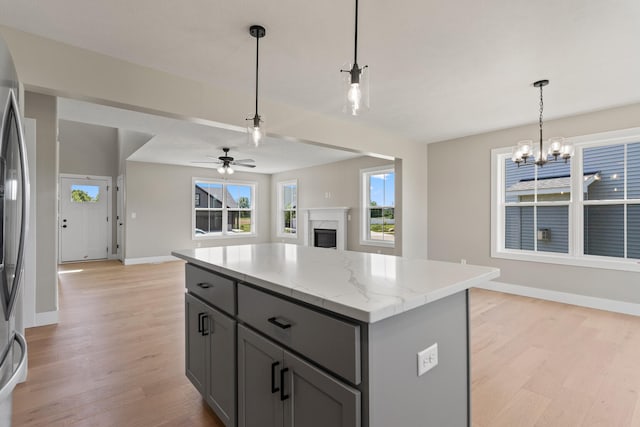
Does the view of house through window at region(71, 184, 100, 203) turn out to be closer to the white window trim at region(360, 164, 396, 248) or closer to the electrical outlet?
the white window trim at region(360, 164, 396, 248)

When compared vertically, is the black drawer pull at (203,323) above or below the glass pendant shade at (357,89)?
below

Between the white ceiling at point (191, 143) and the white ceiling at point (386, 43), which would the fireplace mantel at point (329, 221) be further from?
the white ceiling at point (386, 43)

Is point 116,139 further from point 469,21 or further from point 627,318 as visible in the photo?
point 627,318

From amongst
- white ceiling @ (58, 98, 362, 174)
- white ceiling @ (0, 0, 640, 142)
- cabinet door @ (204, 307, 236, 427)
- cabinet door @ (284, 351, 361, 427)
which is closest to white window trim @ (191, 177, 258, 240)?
white ceiling @ (58, 98, 362, 174)

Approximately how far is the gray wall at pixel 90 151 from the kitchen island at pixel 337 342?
8040 millimetres

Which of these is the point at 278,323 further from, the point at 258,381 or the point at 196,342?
the point at 196,342

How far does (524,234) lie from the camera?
4637 millimetres

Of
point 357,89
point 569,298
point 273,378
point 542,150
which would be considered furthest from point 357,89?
point 569,298

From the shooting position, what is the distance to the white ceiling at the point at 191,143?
3.97m

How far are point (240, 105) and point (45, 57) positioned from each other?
1.61m

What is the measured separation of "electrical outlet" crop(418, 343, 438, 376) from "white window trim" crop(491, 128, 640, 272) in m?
4.03

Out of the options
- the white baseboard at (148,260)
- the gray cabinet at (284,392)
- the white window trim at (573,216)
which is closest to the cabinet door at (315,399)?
the gray cabinet at (284,392)

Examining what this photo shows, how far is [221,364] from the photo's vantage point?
5.31ft

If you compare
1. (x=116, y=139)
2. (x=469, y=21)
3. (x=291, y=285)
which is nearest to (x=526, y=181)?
(x=469, y=21)
